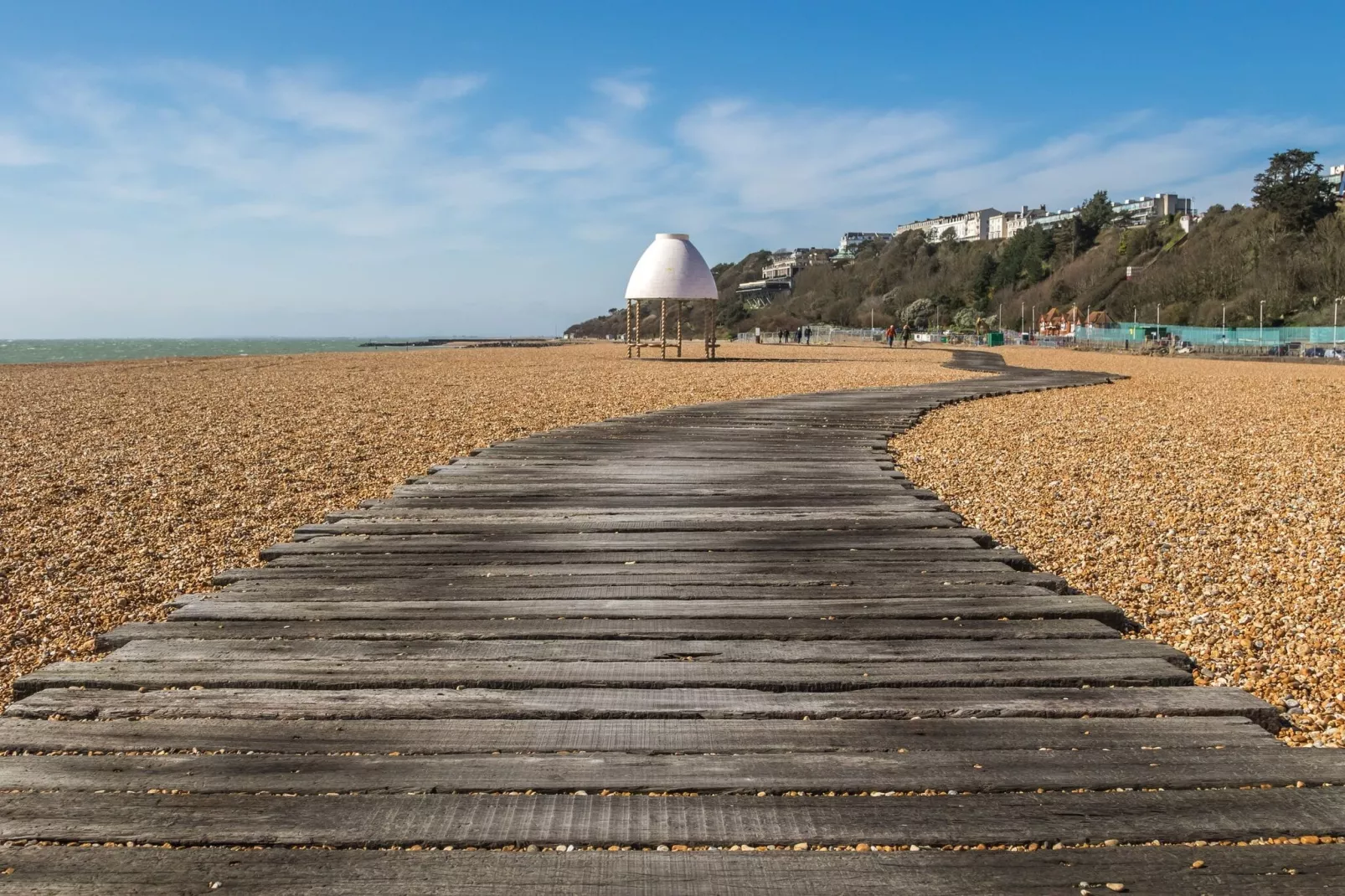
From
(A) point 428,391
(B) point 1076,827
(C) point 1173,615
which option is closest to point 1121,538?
(C) point 1173,615

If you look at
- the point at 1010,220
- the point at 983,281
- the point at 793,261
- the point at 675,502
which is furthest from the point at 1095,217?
the point at 675,502

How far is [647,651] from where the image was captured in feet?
11.4

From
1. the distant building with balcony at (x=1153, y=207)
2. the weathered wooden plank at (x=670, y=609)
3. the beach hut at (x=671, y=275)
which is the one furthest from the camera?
the distant building with balcony at (x=1153, y=207)

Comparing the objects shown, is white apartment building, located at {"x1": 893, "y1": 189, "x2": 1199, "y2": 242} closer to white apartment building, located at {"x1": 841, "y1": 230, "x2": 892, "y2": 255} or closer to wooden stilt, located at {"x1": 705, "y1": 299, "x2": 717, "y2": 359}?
white apartment building, located at {"x1": 841, "y1": 230, "x2": 892, "y2": 255}

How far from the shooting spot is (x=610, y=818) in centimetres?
230

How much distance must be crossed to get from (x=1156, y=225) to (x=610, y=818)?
341 ft

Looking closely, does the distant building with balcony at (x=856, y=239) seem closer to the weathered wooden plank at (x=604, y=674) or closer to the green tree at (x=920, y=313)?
the green tree at (x=920, y=313)

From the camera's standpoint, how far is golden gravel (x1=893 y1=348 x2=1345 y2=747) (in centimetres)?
408

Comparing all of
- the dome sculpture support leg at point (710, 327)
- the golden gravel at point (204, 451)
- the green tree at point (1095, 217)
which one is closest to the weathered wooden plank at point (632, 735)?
the golden gravel at point (204, 451)

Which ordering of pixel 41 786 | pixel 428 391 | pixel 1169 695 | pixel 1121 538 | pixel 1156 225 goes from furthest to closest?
1. pixel 1156 225
2. pixel 428 391
3. pixel 1121 538
4. pixel 1169 695
5. pixel 41 786

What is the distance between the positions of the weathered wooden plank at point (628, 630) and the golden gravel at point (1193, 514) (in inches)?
28.6

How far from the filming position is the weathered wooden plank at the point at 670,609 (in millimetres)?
3867

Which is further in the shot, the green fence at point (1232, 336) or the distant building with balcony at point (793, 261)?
the distant building with balcony at point (793, 261)

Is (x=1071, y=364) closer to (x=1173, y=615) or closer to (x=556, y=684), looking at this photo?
(x=1173, y=615)
